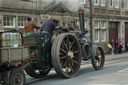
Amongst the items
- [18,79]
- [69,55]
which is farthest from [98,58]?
[18,79]

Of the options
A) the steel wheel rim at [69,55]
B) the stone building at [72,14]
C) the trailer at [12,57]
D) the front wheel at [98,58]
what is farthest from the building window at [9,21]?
the trailer at [12,57]

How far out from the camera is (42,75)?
32.9ft

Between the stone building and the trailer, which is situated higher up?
the stone building

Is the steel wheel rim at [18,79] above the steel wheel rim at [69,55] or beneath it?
beneath

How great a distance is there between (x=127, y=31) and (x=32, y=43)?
2545cm

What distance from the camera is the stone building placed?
710 inches

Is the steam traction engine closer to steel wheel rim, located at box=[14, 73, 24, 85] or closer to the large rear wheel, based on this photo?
the large rear wheel

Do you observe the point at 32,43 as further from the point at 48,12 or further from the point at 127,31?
the point at 127,31

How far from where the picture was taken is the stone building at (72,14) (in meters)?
18.0

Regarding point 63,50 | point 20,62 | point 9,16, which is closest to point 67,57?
point 63,50

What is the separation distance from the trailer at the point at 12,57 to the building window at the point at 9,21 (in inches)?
→ 422

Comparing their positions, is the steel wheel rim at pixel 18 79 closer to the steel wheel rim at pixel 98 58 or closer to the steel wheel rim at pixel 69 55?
the steel wheel rim at pixel 69 55

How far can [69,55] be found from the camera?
9391mm

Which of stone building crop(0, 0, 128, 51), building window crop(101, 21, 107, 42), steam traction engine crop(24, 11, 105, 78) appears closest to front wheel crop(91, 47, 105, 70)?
steam traction engine crop(24, 11, 105, 78)
